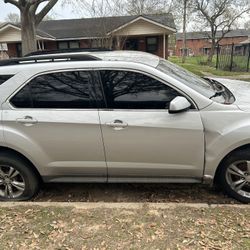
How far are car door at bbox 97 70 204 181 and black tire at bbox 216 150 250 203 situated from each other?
0.25 metres

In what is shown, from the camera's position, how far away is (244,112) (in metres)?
3.13

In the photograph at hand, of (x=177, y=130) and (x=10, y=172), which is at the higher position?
(x=177, y=130)

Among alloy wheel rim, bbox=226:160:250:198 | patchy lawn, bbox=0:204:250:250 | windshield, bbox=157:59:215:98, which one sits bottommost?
patchy lawn, bbox=0:204:250:250

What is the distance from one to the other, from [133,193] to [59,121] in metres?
1.34

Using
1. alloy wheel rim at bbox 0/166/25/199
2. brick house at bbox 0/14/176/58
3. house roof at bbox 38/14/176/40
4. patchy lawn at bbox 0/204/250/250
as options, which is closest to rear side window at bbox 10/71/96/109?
alloy wheel rim at bbox 0/166/25/199

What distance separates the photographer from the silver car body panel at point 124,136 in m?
3.15

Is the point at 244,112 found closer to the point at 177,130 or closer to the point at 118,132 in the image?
the point at 177,130

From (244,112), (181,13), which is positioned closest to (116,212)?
(244,112)

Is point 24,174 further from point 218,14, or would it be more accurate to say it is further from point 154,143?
point 218,14

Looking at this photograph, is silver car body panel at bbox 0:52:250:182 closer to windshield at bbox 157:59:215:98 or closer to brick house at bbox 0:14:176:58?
windshield at bbox 157:59:215:98

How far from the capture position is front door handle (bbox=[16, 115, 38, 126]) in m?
3.33

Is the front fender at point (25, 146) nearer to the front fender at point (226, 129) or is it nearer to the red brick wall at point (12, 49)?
the front fender at point (226, 129)

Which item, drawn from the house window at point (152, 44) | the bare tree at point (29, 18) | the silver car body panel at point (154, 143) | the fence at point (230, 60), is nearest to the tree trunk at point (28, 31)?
the bare tree at point (29, 18)

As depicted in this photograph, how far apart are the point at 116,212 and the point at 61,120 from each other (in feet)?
3.79
